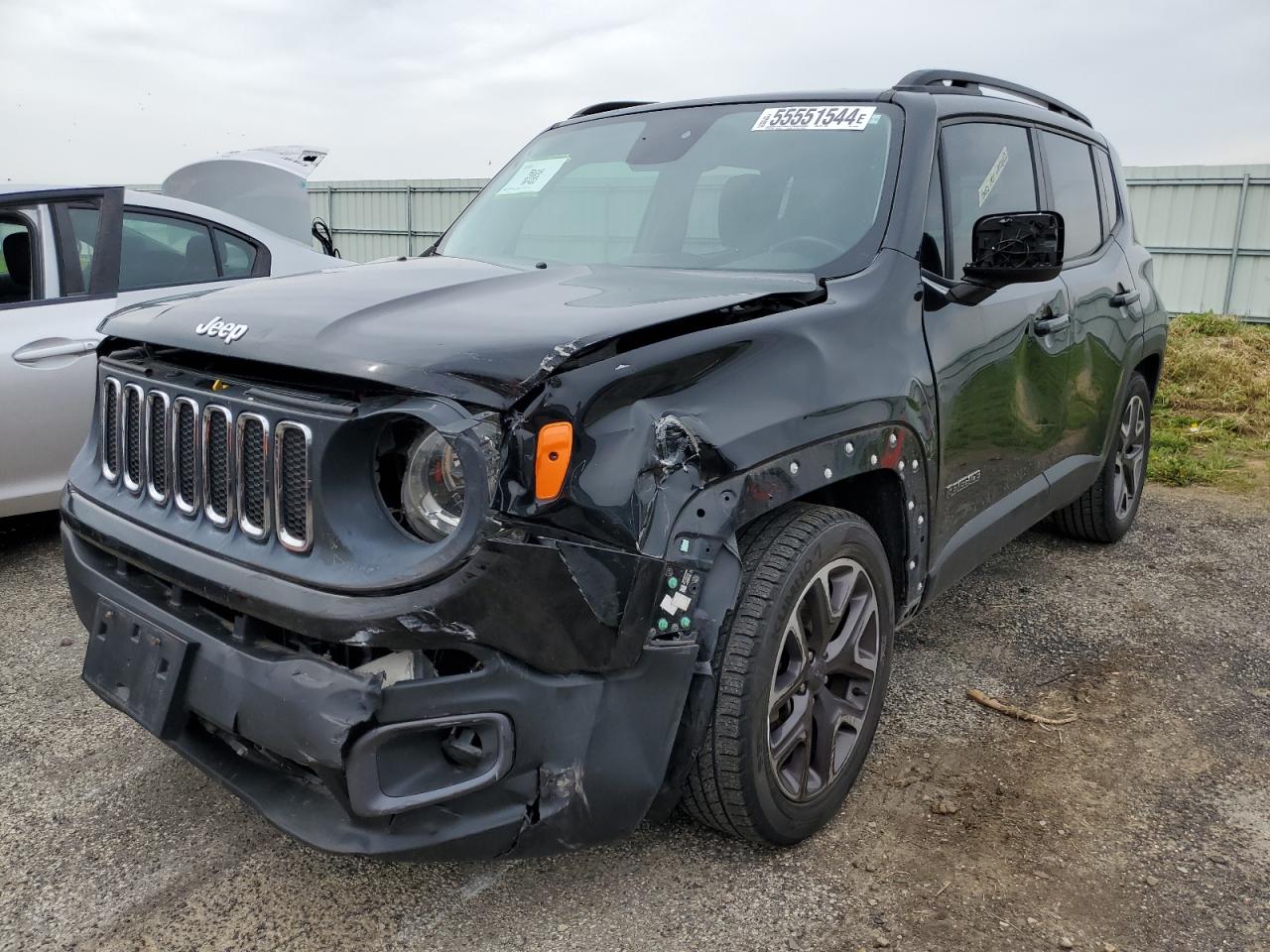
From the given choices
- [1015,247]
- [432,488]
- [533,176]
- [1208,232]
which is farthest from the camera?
[1208,232]

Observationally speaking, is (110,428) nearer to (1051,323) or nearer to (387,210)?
(1051,323)

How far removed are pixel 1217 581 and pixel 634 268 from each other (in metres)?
3.27

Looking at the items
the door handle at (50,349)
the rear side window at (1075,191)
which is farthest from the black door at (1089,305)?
the door handle at (50,349)

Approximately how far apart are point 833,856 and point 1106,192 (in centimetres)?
337

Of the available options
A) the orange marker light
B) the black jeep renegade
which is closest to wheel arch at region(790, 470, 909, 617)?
the black jeep renegade

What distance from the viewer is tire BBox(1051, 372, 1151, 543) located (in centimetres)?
482

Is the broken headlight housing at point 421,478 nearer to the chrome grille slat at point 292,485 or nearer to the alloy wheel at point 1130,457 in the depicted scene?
the chrome grille slat at point 292,485

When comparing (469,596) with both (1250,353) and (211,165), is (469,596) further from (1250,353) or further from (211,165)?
(1250,353)

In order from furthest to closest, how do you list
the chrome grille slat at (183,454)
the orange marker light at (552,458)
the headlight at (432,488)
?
the chrome grille slat at (183,454)
the headlight at (432,488)
the orange marker light at (552,458)

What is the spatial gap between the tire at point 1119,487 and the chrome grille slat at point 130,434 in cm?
386

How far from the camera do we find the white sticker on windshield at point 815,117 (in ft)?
10.3

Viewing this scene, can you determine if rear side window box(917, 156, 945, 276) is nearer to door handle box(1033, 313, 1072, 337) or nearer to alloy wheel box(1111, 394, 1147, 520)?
door handle box(1033, 313, 1072, 337)

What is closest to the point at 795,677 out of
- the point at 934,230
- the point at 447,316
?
the point at 447,316

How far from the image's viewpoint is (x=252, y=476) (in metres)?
2.11
